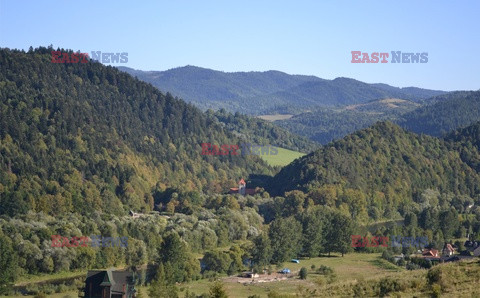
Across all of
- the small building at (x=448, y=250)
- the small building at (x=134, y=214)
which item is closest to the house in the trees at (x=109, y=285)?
the small building at (x=448, y=250)

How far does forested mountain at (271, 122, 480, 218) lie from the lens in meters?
153

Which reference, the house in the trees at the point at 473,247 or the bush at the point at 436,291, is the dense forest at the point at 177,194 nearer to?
the house in the trees at the point at 473,247

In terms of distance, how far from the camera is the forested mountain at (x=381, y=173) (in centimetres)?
15300

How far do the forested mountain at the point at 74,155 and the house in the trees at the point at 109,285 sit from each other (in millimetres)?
48010

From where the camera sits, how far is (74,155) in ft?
504

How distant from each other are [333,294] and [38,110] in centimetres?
12323

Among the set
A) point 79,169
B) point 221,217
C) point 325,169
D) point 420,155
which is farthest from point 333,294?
point 420,155

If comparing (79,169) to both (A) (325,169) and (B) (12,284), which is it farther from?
(B) (12,284)

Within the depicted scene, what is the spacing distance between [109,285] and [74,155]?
87.2 m

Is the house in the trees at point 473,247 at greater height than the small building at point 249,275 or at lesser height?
greater

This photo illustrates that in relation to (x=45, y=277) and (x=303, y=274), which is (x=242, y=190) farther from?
(x=45, y=277)

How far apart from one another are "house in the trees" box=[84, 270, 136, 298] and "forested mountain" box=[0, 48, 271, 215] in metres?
48.0

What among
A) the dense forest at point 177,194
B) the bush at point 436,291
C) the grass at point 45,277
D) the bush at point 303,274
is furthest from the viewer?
Result: the dense forest at point 177,194

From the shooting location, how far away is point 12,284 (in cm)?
8200
